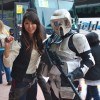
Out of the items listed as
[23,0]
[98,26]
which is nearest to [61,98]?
[23,0]

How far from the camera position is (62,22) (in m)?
2.77

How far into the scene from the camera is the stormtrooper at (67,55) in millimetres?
2652

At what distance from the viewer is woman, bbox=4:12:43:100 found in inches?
122

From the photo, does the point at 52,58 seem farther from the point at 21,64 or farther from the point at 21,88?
the point at 21,88

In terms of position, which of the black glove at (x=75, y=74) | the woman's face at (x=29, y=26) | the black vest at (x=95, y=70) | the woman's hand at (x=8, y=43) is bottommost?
the black vest at (x=95, y=70)

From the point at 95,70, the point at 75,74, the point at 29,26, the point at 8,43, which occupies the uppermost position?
the point at 29,26

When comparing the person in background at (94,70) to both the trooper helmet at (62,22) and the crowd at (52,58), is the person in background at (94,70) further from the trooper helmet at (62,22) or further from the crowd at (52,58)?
the trooper helmet at (62,22)

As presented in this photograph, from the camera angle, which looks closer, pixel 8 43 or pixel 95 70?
pixel 8 43

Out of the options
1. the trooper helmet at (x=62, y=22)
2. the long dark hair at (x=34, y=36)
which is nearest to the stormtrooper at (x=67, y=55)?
the trooper helmet at (x=62, y=22)

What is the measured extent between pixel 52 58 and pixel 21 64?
518 millimetres

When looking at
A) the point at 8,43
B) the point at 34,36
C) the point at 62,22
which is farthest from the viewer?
the point at 34,36

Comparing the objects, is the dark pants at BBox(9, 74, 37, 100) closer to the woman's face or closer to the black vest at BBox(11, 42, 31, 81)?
the black vest at BBox(11, 42, 31, 81)

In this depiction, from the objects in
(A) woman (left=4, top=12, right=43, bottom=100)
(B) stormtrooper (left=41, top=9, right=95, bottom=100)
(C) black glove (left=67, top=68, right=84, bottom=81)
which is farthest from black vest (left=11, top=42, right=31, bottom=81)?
(C) black glove (left=67, top=68, right=84, bottom=81)

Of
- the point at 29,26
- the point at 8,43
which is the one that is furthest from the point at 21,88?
the point at 29,26
